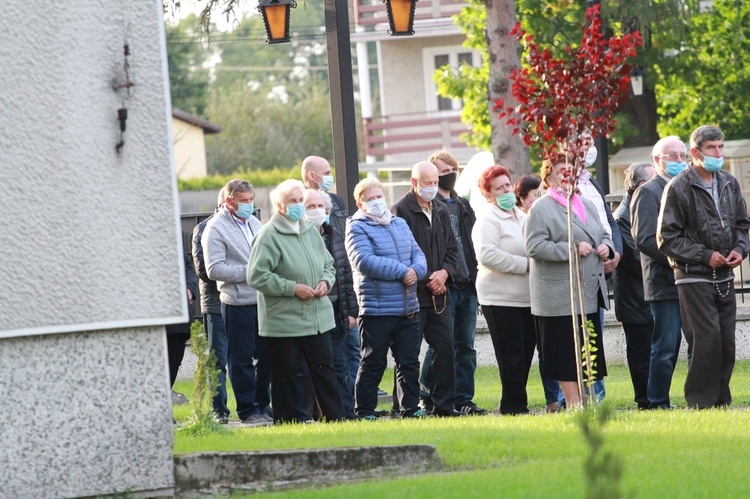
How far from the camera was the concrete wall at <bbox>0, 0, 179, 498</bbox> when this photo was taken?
680 cm

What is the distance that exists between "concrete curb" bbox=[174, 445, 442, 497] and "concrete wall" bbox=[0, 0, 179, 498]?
0.31 m

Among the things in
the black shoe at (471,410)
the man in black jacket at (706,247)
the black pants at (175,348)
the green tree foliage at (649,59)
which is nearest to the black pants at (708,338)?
the man in black jacket at (706,247)

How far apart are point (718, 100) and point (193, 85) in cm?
4215

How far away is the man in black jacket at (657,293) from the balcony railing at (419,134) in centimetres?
3344

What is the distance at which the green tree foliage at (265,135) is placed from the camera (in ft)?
239

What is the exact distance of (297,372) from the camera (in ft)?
33.5

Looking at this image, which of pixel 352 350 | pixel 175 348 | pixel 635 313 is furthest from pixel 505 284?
pixel 175 348

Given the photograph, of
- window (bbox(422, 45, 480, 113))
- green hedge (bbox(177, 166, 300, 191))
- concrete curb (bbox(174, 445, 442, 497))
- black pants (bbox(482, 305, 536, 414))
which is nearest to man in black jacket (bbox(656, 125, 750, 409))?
black pants (bbox(482, 305, 536, 414))

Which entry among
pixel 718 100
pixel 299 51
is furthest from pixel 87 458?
pixel 299 51

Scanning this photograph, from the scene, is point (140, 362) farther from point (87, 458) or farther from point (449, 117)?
point (449, 117)

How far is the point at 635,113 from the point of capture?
30859 millimetres

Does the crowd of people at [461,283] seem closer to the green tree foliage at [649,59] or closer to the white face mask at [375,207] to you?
the white face mask at [375,207]

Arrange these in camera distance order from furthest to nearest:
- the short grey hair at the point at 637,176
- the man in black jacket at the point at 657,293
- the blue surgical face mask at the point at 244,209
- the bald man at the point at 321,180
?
the blue surgical face mask at the point at 244,209 < the bald man at the point at 321,180 < the short grey hair at the point at 637,176 < the man in black jacket at the point at 657,293

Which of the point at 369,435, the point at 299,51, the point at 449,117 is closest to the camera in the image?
the point at 369,435
